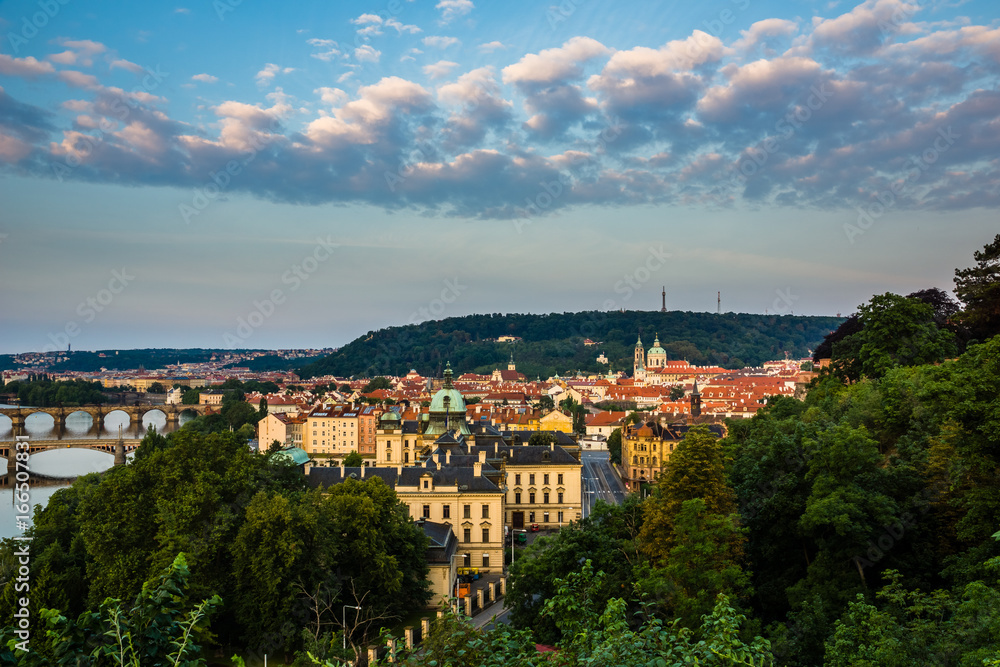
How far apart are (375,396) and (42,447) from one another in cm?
5144

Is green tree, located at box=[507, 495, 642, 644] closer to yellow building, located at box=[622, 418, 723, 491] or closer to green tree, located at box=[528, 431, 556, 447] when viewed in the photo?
green tree, located at box=[528, 431, 556, 447]

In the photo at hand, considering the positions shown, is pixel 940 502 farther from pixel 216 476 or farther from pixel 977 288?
pixel 216 476

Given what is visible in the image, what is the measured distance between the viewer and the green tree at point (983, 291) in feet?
109

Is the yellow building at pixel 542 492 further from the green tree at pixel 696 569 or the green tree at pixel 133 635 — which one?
the green tree at pixel 133 635

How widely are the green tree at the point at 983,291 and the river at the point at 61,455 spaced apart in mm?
49563

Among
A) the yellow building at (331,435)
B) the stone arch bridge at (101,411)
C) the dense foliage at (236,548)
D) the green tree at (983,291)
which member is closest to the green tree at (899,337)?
the green tree at (983,291)

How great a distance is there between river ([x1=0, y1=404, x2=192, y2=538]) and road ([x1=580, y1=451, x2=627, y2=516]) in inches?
1445

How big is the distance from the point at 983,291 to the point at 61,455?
9580 cm

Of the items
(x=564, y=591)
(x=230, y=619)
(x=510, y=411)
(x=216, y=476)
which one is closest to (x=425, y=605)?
(x=230, y=619)

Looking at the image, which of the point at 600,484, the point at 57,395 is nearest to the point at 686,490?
the point at 600,484

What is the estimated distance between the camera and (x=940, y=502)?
870 inches

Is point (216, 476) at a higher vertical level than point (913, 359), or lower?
lower

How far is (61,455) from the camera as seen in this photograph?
93188 mm

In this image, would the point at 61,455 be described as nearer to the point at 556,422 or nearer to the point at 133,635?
the point at 556,422
